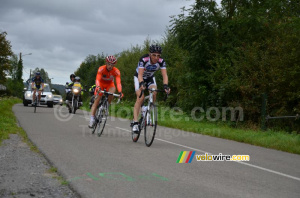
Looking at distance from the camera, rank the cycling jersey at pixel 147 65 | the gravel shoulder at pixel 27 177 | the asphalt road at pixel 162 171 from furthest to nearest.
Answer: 1. the cycling jersey at pixel 147 65
2. the asphalt road at pixel 162 171
3. the gravel shoulder at pixel 27 177

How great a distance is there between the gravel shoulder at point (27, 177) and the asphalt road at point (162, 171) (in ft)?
0.61

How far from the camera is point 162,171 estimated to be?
5.93 metres

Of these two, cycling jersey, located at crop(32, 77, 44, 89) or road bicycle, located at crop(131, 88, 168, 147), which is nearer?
road bicycle, located at crop(131, 88, 168, 147)

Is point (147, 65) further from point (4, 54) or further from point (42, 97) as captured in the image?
point (4, 54)

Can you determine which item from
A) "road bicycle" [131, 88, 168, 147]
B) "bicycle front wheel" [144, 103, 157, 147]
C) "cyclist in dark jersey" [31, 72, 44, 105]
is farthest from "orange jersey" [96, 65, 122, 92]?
"cyclist in dark jersey" [31, 72, 44, 105]

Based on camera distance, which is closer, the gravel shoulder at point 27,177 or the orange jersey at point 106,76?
the gravel shoulder at point 27,177

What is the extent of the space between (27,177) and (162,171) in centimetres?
197

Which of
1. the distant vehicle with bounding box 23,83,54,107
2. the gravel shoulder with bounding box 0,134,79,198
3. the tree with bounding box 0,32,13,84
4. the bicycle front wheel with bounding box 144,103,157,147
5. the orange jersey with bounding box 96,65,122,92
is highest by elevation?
the tree with bounding box 0,32,13,84

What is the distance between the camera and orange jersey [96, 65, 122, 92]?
10.7 meters

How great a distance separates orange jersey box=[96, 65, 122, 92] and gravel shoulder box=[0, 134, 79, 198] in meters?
3.84

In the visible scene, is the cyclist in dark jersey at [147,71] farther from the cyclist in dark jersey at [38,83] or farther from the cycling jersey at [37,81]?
the cycling jersey at [37,81]

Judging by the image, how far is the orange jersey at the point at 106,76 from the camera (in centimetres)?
1071

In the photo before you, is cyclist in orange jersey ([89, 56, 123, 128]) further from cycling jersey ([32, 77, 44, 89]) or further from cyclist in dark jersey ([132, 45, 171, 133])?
cycling jersey ([32, 77, 44, 89])

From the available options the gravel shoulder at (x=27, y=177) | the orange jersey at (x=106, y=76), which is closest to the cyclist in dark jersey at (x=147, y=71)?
the orange jersey at (x=106, y=76)
